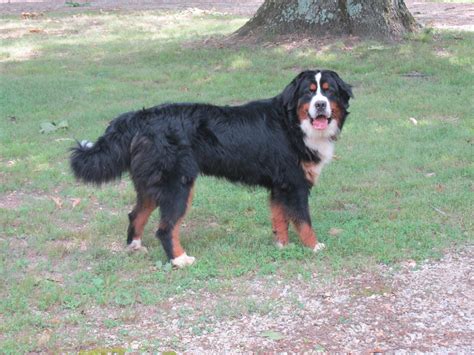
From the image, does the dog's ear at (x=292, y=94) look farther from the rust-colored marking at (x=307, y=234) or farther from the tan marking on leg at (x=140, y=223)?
the tan marking on leg at (x=140, y=223)

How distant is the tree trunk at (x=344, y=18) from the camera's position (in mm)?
14141

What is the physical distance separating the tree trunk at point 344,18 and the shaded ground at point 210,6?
327 centimetres

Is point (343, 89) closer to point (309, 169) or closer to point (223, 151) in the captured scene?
point (309, 169)

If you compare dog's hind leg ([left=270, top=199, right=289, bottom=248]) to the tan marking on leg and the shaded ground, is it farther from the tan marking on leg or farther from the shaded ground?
the shaded ground

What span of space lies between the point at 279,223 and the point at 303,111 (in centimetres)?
98

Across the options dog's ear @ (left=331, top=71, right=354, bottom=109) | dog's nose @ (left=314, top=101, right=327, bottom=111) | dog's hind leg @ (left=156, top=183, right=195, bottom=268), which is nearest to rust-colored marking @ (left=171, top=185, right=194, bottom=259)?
dog's hind leg @ (left=156, top=183, right=195, bottom=268)

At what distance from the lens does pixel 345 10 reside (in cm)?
1416

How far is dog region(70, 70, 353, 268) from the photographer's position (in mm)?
5773

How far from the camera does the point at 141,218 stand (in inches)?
245

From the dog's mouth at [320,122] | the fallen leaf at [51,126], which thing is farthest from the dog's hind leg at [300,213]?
the fallen leaf at [51,126]

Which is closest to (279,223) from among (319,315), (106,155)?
(319,315)

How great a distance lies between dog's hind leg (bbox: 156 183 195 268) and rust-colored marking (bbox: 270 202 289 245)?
0.80 m

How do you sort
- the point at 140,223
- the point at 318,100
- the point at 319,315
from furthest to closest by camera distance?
the point at 140,223 → the point at 318,100 → the point at 319,315

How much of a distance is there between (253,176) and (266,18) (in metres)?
9.17
